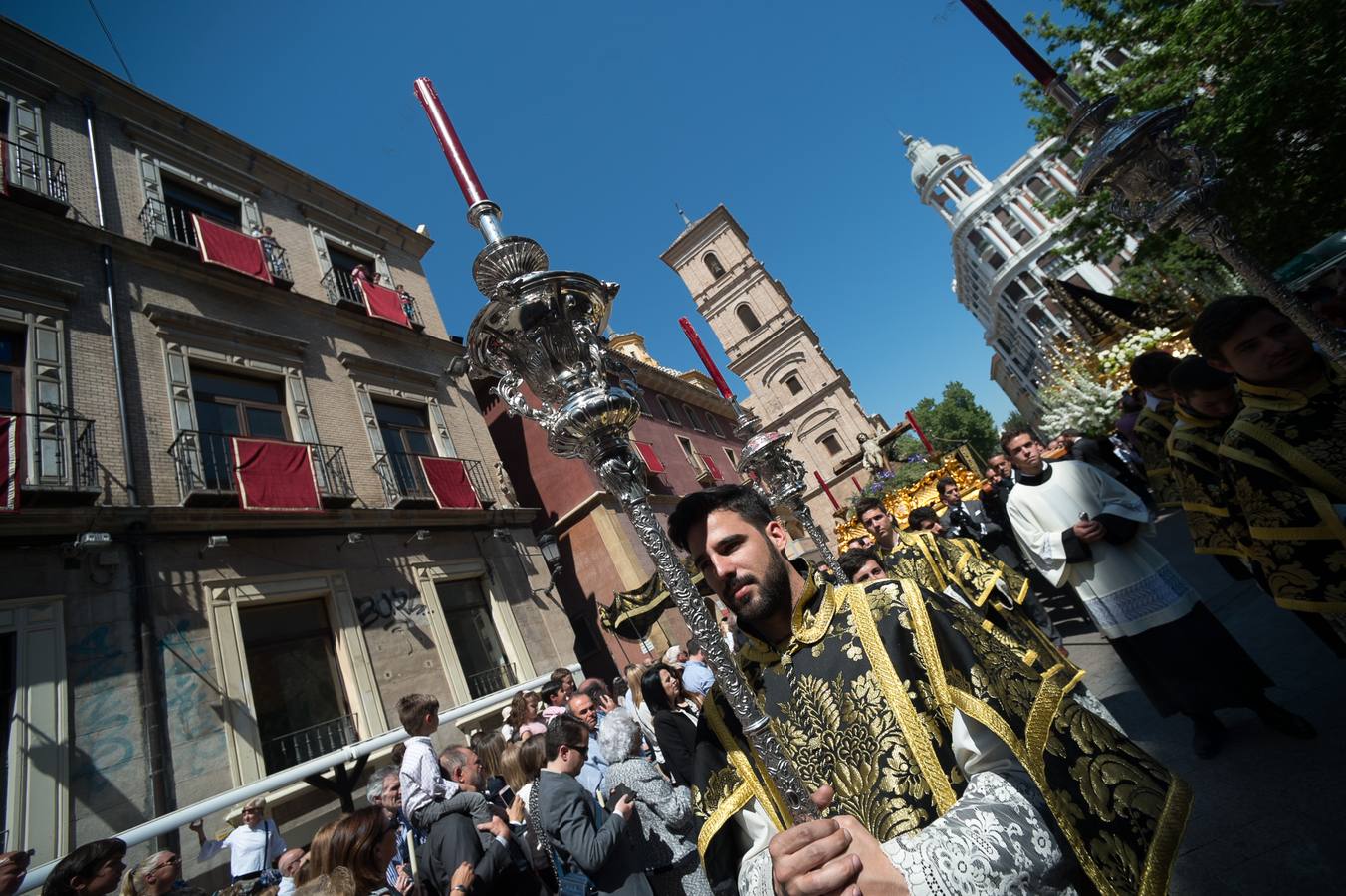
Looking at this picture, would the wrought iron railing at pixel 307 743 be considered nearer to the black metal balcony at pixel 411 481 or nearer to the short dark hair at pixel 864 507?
the black metal balcony at pixel 411 481

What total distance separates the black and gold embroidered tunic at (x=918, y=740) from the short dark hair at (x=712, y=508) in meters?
0.33

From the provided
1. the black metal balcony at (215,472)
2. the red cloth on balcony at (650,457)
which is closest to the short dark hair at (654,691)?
the black metal balcony at (215,472)

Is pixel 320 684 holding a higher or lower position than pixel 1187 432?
higher

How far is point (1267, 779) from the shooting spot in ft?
9.38

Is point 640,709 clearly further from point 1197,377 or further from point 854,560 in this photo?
point 1197,377

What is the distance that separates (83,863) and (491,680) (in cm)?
779

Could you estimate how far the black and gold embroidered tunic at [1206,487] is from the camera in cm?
320

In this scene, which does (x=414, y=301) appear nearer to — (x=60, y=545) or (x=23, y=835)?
(x=60, y=545)

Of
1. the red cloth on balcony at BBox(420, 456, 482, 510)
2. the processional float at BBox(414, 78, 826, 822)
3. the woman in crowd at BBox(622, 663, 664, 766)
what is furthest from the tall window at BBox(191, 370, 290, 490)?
the processional float at BBox(414, 78, 826, 822)

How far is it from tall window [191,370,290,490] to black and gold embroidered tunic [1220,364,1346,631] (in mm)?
11068

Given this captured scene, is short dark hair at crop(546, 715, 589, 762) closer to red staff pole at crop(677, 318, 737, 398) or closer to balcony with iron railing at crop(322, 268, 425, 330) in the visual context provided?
red staff pole at crop(677, 318, 737, 398)

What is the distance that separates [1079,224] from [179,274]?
1907cm

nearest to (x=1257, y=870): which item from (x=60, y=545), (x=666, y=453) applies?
(x=60, y=545)

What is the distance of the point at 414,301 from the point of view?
47.1ft
